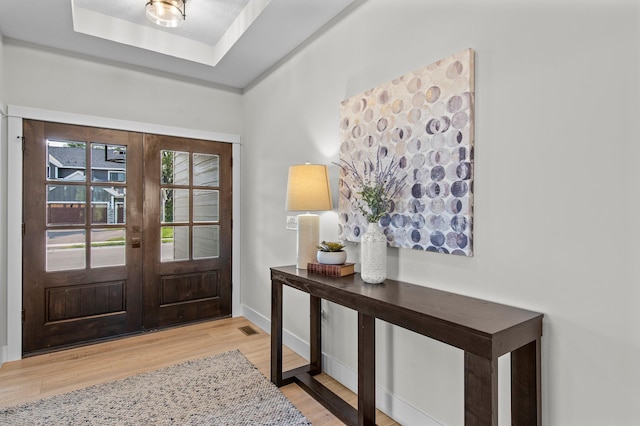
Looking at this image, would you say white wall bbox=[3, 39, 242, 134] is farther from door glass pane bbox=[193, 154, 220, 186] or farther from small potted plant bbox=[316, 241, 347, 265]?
small potted plant bbox=[316, 241, 347, 265]

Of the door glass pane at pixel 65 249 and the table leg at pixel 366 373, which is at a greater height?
the door glass pane at pixel 65 249

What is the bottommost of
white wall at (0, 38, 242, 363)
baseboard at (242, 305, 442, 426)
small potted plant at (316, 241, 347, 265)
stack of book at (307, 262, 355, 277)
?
baseboard at (242, 305, 442, 426)

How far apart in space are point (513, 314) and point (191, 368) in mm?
2202

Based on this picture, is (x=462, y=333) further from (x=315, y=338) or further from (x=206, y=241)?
(x=206, y=241)

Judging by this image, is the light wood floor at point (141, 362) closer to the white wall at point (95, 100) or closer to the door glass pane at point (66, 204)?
the white wall at point (95, 100)

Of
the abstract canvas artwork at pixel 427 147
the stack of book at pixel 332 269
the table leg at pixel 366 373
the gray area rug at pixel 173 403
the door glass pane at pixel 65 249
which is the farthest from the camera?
the door glass pane at pixel 65 249

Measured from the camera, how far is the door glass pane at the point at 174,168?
11.2ft

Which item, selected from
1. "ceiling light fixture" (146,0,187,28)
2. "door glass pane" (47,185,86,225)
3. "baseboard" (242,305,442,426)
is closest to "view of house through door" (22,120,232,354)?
"door glass pane" (47,185,86,225)

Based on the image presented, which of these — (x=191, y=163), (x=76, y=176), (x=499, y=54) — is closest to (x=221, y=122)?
(x=191, y=163)

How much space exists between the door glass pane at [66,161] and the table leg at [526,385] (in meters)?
3.36

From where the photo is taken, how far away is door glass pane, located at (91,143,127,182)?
309cm

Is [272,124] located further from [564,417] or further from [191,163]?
[564,417]

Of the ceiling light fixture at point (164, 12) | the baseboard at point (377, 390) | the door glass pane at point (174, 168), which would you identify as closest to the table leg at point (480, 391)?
the baseboard at point (377, 390)

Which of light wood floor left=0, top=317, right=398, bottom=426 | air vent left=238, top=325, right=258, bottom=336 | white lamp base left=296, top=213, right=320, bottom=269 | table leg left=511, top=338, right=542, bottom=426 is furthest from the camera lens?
air vent left=238, top=325, right=258, bottom=336
